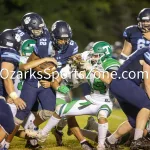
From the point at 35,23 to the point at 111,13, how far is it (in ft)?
42.4

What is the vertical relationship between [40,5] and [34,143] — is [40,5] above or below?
above

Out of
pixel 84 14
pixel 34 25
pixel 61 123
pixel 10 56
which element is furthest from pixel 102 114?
pixel 84 14

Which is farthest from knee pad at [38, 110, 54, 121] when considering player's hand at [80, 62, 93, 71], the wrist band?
player's hand at [80, 62, 93, 71]

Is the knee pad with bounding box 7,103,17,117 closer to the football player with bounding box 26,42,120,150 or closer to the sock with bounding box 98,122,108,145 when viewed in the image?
the football player with bounding box 26,42,120,150

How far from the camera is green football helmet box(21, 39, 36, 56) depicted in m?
8.68

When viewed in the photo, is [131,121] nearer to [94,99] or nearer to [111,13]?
[94,99]

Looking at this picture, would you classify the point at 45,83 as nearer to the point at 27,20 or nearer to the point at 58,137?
the point at 58,137

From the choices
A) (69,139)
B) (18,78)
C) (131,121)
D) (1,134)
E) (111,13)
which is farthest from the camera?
(111,13)

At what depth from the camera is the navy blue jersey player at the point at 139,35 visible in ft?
29.8

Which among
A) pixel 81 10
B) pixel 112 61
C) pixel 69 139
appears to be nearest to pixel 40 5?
pixel 81 10

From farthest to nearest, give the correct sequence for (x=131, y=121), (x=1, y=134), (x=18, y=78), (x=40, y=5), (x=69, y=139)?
(x=40, y=5) < (x=69, y=139) < (x=18, y=78) < (x=131, y=121) < (x=1, y=134)

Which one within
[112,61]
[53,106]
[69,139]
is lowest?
[69,139]

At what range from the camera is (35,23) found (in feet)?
28.9

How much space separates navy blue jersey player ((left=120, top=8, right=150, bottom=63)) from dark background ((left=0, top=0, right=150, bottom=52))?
9569mm
